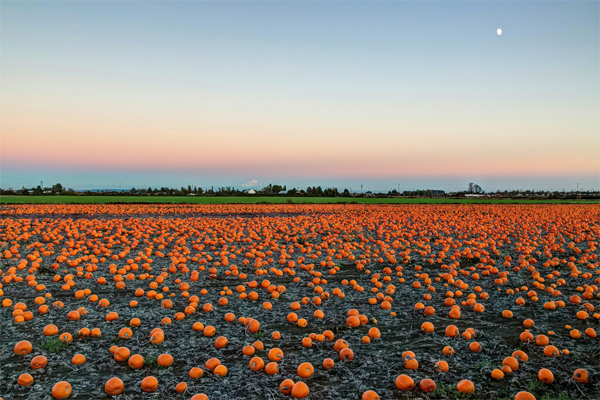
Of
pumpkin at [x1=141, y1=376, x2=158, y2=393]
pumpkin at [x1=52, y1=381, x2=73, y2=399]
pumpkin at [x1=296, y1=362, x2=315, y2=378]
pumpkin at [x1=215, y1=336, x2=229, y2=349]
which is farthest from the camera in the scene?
pumpkin at [x1=215, y1=336, x2=229, y2=349]

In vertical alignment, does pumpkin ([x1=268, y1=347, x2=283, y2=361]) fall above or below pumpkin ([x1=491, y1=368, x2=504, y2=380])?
above

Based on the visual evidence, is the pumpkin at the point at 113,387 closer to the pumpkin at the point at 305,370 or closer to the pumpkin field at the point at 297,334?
the pumpkin field at the point at 297,334

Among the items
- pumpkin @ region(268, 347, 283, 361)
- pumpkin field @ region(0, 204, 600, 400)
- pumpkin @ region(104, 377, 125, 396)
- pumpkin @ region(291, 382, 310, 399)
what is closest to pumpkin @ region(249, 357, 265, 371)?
pumpkin field @ region(0, 204, 600, 400)

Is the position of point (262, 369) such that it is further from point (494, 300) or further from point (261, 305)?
point (494, 300)

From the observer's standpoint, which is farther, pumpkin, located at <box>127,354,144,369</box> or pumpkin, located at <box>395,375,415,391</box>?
pumpkin, located at <box>127,354,144,369</box>

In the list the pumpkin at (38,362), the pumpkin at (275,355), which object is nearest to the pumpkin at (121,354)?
the pumpkin at (38,362)

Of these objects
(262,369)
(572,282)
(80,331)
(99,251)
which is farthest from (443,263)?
(99,251)

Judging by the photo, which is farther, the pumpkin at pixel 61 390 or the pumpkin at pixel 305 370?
the pumpkin at pixel 305 370

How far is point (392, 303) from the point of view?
20.1ft

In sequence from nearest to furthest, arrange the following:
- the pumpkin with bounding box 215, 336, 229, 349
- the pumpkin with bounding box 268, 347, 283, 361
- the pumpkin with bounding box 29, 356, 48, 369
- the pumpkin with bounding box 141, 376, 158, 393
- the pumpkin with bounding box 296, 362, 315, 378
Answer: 1. the pumpkin with bounding box 141, 376, 158, 393
2. the pumpkin with bounding box 296, 362, 315, 378
3. the pumpkin with bounding box 29, 356, 48, 369
4. the pumpkin with bounding box 268, 347, 283, 361
5. the pumpkin with bounding box 215, 336, 229, 349

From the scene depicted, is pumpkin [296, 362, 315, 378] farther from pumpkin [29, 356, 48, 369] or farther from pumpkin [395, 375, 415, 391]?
pumpkin [29, 356, 48, 369]

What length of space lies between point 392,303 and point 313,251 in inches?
205

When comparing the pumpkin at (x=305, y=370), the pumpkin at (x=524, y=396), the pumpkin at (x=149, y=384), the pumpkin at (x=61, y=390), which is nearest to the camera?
the pumpkin at (x=524, y=396)

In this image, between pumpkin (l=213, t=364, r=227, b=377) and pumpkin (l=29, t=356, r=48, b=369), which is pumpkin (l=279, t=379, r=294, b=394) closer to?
pumpkin (l=213, t=364, r=227, b=377)
